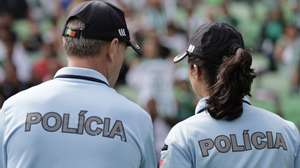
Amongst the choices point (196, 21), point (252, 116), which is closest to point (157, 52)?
point (196, 21)

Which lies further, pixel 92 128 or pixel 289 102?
pixel 289 102

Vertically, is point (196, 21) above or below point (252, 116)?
above

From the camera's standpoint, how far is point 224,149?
3.56 metres

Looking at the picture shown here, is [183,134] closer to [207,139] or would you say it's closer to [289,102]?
[207,139]

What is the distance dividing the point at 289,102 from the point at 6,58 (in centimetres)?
425

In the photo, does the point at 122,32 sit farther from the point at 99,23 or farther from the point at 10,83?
the point at 10,83

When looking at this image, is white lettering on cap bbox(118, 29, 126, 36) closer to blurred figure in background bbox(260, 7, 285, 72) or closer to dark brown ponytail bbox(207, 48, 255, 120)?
dark brown ponytail bbox(207, 48, 255, 120)

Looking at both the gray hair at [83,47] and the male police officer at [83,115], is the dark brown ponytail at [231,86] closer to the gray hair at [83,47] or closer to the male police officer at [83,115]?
the male police officer at [83,115]

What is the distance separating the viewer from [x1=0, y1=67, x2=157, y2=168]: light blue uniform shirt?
326 cm

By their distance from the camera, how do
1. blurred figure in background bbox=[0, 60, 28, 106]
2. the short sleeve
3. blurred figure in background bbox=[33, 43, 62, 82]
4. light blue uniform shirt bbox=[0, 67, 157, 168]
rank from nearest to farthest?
1. light blue uniform shirt bbox=[0, 67, 157, 168]
2. the short sleeve
3. blurred figure in background bbox=[0, 60, 28, 106]
4. blurred figure in background bbox=[33, 43, 62, 82]

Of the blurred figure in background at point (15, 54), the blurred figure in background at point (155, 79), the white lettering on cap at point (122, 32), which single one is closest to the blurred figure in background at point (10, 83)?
the blurred figure in background at point (15, 54)

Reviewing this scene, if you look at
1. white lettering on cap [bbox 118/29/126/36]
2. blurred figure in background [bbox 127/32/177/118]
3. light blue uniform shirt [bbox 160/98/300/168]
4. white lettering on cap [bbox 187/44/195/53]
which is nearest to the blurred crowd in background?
blurred figure in background [bbox 127/32/177/118]

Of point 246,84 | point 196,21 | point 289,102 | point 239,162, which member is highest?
point 196,21

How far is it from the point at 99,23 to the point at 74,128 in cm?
43
